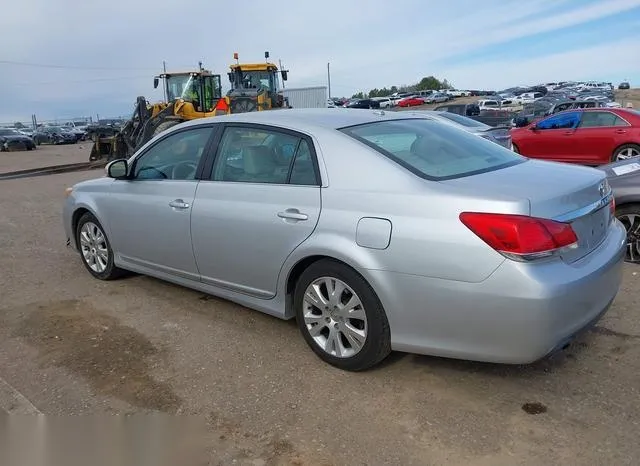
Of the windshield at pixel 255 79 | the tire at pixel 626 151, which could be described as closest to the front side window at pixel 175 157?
the tire at pixel 626 151

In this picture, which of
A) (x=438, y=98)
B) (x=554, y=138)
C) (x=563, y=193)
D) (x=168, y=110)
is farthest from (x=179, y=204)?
(x=438, y=98)

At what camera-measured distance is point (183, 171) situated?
4625mm

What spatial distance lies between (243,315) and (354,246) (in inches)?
63.5

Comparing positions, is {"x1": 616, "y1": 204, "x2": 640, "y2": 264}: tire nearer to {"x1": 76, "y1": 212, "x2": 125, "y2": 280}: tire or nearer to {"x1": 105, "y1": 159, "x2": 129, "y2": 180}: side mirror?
{"x1": 105, "y1": 159, "x2": 129, "y2": 180}: side mirror

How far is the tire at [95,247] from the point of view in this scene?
5465 mm

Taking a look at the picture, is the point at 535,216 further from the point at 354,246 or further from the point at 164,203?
the point at 164,203

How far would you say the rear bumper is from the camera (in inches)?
114

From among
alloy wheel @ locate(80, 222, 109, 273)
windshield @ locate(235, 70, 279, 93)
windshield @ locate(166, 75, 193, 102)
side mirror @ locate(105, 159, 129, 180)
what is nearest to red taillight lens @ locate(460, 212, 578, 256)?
side mirror @ locate(105, 159, 129, 180)

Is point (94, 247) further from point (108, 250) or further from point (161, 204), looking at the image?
point (161, 204)

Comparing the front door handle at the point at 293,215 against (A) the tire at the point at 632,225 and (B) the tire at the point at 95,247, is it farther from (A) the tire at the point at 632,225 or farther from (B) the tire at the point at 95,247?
(A) the tire at the point at 632,225

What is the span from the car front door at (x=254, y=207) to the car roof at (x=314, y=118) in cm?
7

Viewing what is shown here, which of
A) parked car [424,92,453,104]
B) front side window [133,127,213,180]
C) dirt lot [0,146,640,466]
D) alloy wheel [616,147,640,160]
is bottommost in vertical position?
dirt lot [0,146,640,466]

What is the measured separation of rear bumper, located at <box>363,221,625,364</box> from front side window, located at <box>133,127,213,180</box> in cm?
195

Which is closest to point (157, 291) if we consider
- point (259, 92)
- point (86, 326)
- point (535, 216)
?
point (86, 326)
